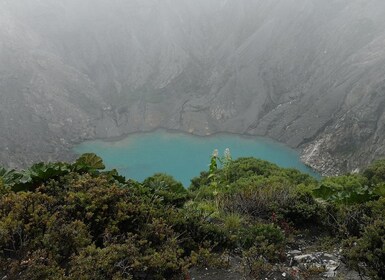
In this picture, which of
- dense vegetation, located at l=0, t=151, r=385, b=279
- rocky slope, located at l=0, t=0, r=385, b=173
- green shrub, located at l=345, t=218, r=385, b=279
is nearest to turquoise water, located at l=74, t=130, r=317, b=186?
rocky slope, located at l=0, t=0, r=385, b=173

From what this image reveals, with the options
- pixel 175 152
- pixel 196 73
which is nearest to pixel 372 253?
pixel 175 152

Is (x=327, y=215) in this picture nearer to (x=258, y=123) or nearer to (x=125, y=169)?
(x=125, y=169)

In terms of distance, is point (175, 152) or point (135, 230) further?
point (175, 152)

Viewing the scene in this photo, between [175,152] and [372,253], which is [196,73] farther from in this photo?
[372,253]

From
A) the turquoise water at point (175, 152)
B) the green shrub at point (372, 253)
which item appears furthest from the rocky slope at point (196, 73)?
the green shrub at point (372, 253)

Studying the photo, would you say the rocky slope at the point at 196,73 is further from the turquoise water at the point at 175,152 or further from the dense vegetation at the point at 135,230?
the dense vegetation at the point at 135,230

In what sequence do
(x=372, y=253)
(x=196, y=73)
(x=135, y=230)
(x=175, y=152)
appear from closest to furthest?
1. (x=372, y=253)
2. (x=135, y=230)
3. (x=175, y=152)
4. (x=196, y=73)
